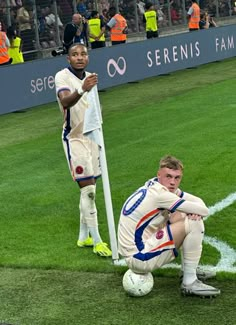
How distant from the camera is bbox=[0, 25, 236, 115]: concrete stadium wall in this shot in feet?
62.4

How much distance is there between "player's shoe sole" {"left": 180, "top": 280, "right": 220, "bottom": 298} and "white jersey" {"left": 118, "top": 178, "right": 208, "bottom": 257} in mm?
519

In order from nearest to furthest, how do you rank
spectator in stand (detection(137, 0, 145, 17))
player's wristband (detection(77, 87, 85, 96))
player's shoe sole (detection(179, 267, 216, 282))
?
Answer: player's shoe sole (detection(179, 267, 216, 282)) < player's wristband (detection(77, 87, 85, 96)) < spectator in stand (detection(137, 0, 145, 17))

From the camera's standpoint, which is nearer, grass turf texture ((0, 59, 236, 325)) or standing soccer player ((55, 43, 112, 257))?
grass turf texture ((0, 59, 236, 325))

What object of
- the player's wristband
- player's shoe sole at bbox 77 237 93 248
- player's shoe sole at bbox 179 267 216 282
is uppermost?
the player's wristband

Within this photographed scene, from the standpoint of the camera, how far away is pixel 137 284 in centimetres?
673

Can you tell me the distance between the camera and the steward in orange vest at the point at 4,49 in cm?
2116

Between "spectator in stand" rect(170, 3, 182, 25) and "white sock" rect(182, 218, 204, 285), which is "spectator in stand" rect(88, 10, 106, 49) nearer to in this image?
"spectator in stand" rect(170, 3, 182, 25)

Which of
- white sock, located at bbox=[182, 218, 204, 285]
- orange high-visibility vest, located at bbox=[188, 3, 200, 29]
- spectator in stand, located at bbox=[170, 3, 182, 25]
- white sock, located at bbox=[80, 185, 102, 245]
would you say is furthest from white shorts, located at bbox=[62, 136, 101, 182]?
spectator in stand, located at bbox=[170, 3, 182, 25]

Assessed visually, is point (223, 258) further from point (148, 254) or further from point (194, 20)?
point (194, 20)

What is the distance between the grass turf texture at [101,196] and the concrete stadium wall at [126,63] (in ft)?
1.59

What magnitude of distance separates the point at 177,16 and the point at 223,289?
1114 inches

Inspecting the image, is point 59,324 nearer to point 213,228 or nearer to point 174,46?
point 213,228

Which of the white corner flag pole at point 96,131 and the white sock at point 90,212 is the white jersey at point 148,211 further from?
the white sock at point 90,212

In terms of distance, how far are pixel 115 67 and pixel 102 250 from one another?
586 inches
